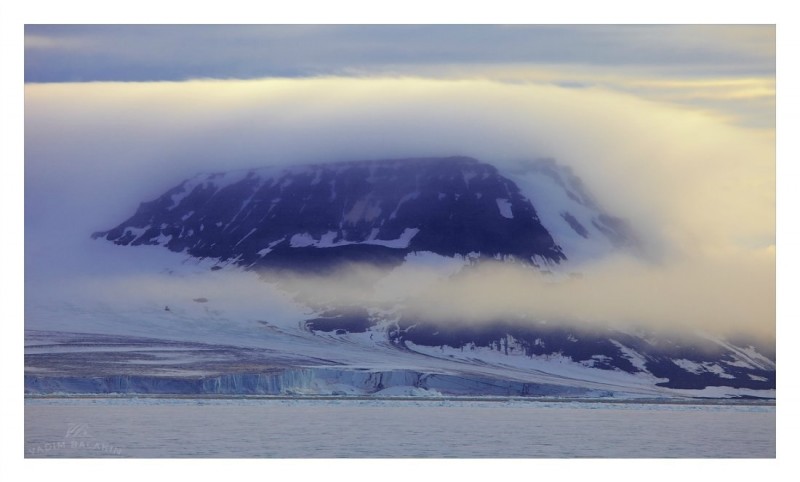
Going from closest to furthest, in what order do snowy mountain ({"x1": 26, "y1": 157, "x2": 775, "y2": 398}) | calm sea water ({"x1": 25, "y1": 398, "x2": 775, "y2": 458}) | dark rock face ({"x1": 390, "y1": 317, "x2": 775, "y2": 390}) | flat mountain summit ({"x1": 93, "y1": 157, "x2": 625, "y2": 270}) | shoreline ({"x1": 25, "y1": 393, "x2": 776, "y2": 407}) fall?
calm sea water ({"x1": 25, "y1": 398, "x2": 775, "y2": 458}) < shoreline ({"x1": 25, "y1": 393, "x2": 776, "y2": 407}) < snowy mountain ({"x1": 26, "y1": 157, "x2": 775, "y2": 398}) < dark rock face ({"x1": 390, "y1": 317, "x2": 775, "y2": 390}) < flat mountain summit ({"x1": 93, "y1": 157, "x2": 625, "y2": 270})

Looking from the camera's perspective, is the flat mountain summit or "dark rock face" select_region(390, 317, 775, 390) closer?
"dark rock face" select_region(390, 317, 775, 390)

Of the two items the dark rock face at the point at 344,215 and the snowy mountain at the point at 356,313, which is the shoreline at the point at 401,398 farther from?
the dark rock face at the point at 344,215

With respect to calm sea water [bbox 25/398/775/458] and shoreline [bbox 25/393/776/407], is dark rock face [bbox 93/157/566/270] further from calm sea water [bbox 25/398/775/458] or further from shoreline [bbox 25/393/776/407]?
calm sea water [bbox 25/398/775/458]

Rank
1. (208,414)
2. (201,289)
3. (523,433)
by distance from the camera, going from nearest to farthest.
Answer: (523,433) < (208,414) < (201,289)

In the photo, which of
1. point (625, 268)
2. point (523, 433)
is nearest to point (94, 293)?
point (625, 268)

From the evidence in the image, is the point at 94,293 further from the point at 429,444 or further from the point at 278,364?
the point at 429,444

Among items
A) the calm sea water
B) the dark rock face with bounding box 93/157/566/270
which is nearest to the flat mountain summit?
the dark rock face with bounding box 93/157/566/270
